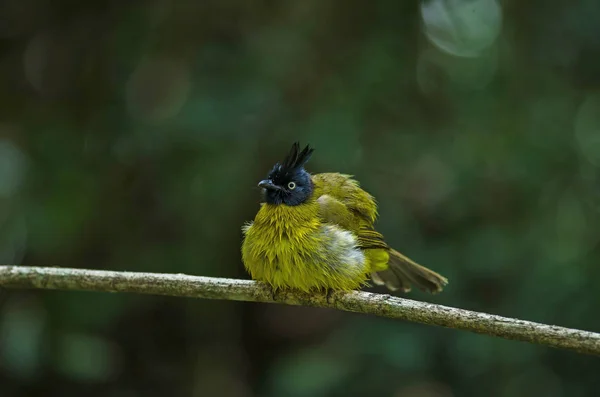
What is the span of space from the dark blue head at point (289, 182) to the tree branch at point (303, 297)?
52 cm

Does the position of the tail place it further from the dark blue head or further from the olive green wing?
the dark blue head

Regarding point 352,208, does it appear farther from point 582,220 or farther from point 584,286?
point 582,220

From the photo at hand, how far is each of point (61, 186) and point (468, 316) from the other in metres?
3.09

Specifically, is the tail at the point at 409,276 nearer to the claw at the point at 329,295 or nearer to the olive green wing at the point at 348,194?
the olive green wing at the point at 348,194

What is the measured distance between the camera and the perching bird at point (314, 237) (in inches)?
126

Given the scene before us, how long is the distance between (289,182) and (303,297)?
2.08 feet

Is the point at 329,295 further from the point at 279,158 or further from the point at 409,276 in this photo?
the point at 279,158

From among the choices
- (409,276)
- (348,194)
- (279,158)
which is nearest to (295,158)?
(348,194)

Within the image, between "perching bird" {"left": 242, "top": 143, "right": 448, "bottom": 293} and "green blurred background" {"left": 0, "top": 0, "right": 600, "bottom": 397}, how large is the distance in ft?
2.27

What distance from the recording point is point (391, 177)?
4980 millimetres

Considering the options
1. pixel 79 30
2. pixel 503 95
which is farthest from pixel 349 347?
pixel 79 30

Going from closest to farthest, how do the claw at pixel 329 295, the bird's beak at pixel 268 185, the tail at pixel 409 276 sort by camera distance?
1. the claw at pixel 329 295
2. the bird's beak at pixel 268 185
3. the tail at pixel 409 276

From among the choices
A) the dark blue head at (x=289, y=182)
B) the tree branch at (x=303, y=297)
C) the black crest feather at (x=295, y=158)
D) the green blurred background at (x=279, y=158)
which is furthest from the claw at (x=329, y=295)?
the green blurred background at (x=279, y=158)

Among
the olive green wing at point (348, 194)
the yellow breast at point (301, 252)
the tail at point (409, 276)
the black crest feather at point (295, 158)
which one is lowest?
the tail at point (409, 276)
